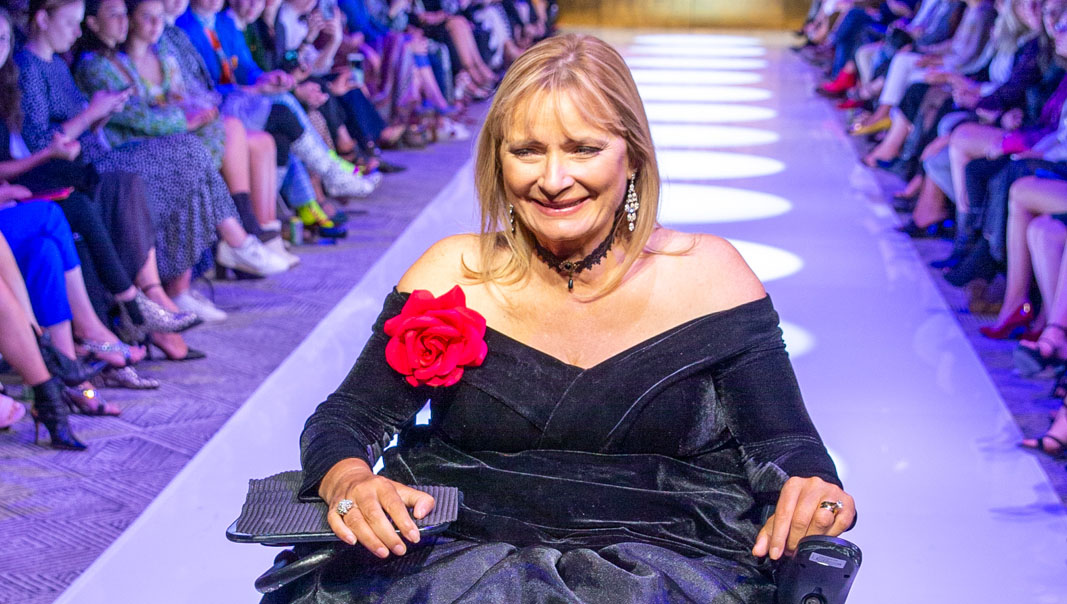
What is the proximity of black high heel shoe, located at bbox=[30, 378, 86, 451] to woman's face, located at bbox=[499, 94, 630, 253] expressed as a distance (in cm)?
203

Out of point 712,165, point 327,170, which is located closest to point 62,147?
point 327,170

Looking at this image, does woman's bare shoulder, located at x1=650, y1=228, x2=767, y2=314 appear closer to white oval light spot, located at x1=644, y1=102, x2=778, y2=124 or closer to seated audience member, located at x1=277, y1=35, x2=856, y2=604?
seated audience member, located at x1=277, y1=35, x2=856, y2=604

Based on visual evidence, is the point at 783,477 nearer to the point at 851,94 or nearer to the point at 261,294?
the point at 261,294

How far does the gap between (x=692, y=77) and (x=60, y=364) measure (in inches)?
353

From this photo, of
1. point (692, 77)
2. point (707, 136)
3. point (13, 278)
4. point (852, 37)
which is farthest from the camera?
point (692, 77)

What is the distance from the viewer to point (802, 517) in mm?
1678

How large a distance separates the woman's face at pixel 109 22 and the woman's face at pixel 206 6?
915 millimetres

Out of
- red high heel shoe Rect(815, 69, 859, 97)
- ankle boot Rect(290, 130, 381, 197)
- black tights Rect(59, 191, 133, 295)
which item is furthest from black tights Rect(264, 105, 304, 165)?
red high heel shoe Rect(815, 69, 859, 97)

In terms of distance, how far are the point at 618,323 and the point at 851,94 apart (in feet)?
28.6

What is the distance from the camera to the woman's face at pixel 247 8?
18.8ft

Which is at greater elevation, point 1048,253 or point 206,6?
point 206,6

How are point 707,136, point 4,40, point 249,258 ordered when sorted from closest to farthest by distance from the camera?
point 4,40 → point 249,258 → point 707,136

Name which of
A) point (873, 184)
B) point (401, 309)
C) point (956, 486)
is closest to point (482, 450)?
point (401, 309)

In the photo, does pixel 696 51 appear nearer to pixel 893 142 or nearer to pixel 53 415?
pixel 893 142
